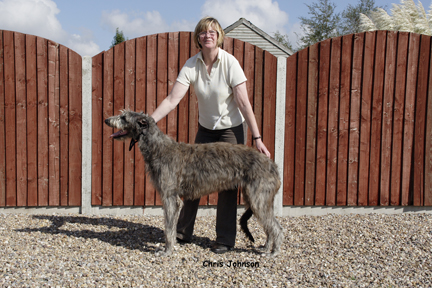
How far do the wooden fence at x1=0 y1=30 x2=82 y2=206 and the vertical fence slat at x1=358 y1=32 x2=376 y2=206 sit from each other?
4863mm

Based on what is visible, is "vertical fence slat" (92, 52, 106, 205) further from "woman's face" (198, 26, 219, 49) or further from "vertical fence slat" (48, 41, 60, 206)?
"woman's face" (198, 26, 219, 49)

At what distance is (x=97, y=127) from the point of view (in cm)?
588

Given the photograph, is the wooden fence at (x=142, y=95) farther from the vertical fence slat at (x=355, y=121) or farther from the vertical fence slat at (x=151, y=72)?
the vertical fence slat at (x=355, y=121)

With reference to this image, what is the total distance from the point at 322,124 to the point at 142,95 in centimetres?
314

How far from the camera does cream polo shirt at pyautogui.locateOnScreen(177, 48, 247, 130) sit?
4223mm

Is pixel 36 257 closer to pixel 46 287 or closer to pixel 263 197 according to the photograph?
pixel 46 287

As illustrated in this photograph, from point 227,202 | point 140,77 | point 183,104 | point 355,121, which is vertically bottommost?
point 227,202

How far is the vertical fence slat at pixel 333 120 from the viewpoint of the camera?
597 cm

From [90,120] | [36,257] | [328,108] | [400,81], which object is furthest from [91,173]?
[400,81]

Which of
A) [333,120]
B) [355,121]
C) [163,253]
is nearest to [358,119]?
[355,121]

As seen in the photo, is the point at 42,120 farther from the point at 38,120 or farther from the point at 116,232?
the point at 116,232

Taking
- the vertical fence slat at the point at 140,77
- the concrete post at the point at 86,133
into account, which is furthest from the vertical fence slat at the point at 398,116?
the concrete post at the point at 86,133

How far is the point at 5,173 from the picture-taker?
5.84 m

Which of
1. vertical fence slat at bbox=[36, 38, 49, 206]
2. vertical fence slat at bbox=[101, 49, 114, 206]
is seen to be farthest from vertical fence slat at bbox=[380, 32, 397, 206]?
vertical fence slat at bbox=[36, 38, 49, 206]
